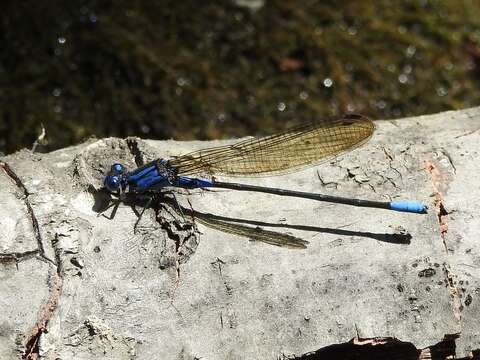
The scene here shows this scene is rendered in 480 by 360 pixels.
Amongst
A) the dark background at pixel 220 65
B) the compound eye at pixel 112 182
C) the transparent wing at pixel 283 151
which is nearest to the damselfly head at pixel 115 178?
the compound eye at pixel 112 182

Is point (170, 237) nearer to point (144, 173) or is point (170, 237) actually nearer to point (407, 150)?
point (144, 173)

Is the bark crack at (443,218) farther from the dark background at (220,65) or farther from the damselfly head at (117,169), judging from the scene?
the dark background at (220,65)

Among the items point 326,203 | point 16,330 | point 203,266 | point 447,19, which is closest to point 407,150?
point 326,203

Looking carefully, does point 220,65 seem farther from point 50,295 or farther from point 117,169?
point 50,295

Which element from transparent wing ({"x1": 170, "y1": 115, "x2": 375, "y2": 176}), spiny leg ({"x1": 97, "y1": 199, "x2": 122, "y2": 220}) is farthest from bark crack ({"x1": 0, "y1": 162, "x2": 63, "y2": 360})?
transparent wing ({"x1": 170, "y1": 115, "x2": 375, "y2": 176})

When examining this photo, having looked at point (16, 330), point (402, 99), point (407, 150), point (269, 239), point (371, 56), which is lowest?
point (16, 330)
